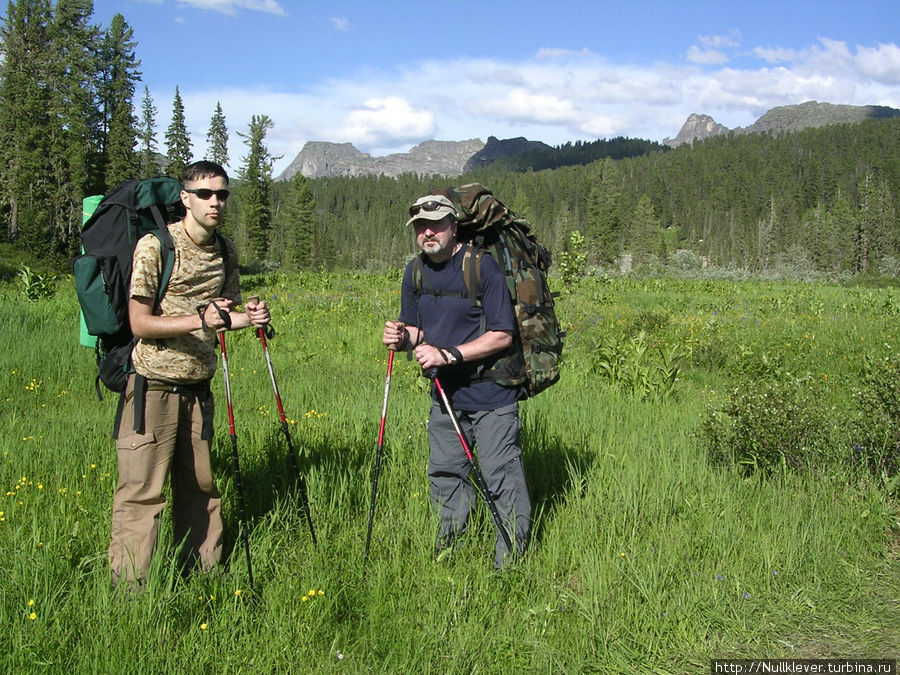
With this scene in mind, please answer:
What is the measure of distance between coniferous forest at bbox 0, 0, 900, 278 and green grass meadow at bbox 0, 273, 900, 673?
10.9 metres

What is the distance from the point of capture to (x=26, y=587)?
3330 mm

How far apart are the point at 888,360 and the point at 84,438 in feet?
24.1

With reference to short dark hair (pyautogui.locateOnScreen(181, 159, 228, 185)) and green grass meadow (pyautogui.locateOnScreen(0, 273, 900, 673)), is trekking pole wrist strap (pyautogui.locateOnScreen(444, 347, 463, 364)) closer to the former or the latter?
green grass meadow (pyautogui.locateOnScreen(0, 273, 900, 673))

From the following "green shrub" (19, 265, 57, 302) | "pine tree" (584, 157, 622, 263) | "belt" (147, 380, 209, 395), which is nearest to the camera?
"belt" (147, 380, 209, 395)

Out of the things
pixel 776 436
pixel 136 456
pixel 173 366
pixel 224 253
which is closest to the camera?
pixel 136 456

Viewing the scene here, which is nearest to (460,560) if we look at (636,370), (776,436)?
(776,436)

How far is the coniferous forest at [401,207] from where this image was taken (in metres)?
49.8

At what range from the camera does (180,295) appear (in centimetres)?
361

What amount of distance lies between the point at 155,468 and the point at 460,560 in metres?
1.82

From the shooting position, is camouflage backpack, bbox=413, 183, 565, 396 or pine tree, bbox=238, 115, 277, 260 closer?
camouflage backpack, bbox=413, 183, 565, 396

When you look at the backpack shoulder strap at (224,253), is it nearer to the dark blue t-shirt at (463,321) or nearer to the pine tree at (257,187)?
the dark blue t-shirt at (463,321)

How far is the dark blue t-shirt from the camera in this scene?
3889 mm

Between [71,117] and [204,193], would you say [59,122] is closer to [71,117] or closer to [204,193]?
[71,117]

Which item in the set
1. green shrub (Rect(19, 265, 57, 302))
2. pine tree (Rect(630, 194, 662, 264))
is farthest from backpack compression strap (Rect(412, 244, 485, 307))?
pine tree (Rect(630, 194, 662, 264))
